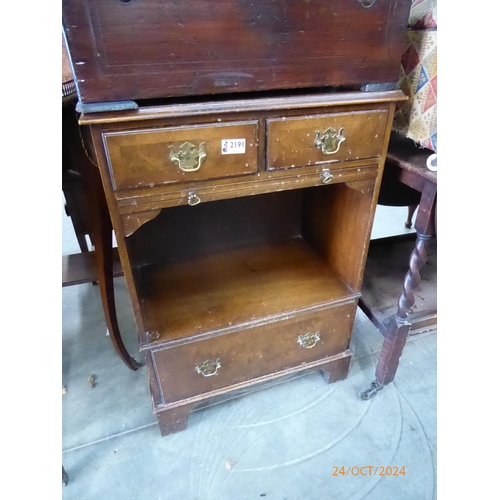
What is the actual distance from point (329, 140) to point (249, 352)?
641mm

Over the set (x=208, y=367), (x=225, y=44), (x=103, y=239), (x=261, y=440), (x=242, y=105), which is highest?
(x=225, y=44)

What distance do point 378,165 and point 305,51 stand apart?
32 cm

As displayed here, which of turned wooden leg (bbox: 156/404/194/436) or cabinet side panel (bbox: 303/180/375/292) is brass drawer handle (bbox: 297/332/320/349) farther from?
turned wooden leg (bbox: 156/404/194/436)

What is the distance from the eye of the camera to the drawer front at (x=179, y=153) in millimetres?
686

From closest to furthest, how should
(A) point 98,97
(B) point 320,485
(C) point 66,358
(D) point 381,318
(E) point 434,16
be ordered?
(A) point 98,97, (E) point 434,16, (B) point 320,485, (D) point 381,318, (C) point 66,358

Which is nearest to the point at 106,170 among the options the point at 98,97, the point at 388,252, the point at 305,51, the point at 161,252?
the point at 98,97

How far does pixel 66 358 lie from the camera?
4.74 feet

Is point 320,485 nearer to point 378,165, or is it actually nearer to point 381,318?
point 381,318

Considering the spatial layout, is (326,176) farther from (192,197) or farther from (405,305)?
(405,305)

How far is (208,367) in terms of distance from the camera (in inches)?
42.3

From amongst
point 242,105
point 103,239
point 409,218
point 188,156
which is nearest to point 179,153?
point 188,156

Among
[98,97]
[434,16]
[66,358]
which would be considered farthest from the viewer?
[66,358]

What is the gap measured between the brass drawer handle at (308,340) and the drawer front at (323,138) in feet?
1.82

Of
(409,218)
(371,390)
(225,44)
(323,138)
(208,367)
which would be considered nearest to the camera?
(225,44)
